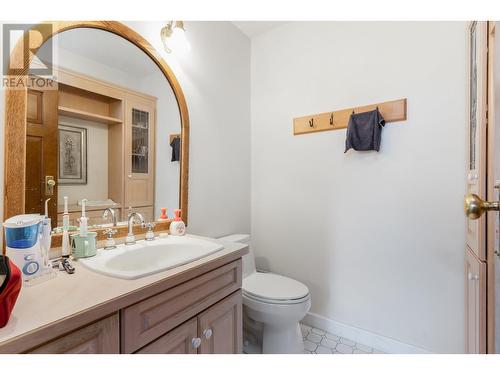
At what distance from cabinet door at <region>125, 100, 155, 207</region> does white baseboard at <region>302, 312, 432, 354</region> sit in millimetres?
1512

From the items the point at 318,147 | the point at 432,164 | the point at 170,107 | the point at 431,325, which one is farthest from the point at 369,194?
the point at 170,107

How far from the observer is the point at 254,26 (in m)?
1.99

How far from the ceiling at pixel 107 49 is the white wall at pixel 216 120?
5.4 inches

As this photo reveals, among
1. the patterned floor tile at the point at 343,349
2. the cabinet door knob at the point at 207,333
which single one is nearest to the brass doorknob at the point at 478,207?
the cabinet door knob at the point at 207,333

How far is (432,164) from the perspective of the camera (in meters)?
1.40

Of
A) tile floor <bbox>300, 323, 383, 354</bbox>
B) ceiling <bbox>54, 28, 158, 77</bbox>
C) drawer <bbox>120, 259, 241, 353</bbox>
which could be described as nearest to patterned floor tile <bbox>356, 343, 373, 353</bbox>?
tile floor <bbox>300, 323, 383, 354</bbox>

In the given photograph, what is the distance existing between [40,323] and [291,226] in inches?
64.2

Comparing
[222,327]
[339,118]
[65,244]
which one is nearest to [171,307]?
[222,327]

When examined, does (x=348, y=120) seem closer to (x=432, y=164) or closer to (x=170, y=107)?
(x=432, y=164)

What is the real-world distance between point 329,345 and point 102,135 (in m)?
1.92

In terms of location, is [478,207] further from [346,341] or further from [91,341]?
[346,341]

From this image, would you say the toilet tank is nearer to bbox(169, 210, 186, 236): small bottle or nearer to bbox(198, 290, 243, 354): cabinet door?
Answer: bbox(169, 210, 186, 236): small bottle

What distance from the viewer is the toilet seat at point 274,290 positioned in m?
1.36

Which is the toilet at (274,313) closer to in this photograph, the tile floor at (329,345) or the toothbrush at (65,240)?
the tile floor at (329,345)
